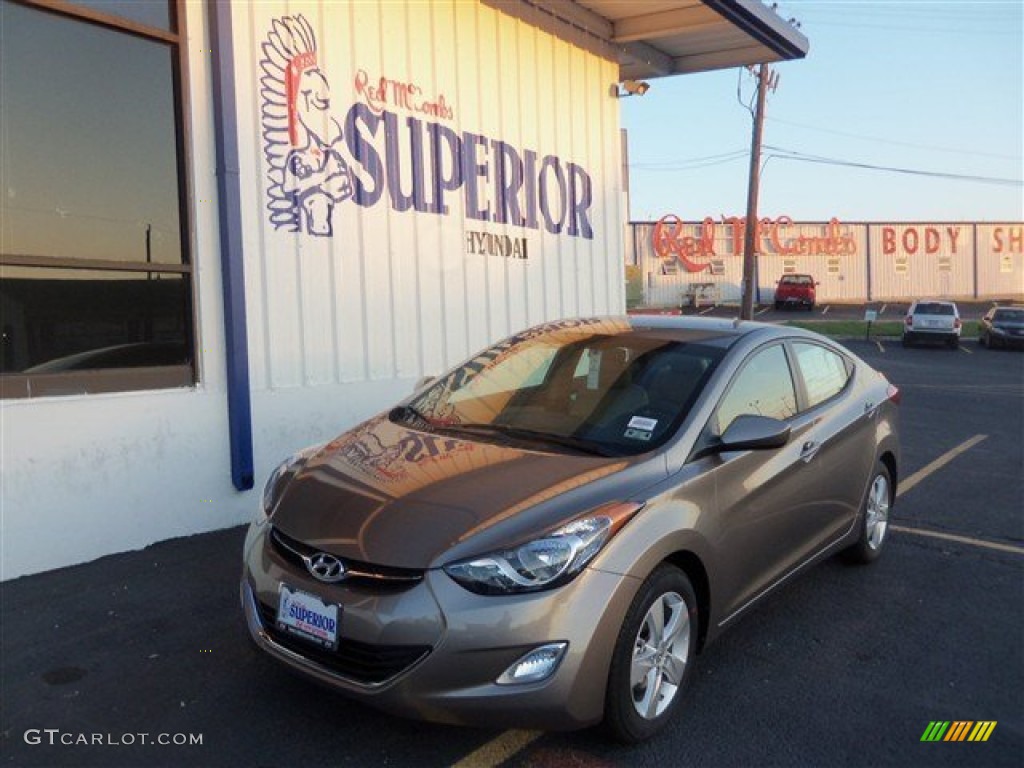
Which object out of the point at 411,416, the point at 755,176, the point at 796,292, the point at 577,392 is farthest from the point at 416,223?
the point at 796,292

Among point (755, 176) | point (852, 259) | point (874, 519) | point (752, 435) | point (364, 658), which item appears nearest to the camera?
point (364, 658)

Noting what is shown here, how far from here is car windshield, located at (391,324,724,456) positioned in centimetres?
362

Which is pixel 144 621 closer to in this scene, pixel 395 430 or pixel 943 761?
pixel 395 430

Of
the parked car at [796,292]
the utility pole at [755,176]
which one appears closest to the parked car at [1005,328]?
the utility pole at [755,176]

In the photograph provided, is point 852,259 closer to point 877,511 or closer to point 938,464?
point 938,464

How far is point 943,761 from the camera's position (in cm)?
→ 315

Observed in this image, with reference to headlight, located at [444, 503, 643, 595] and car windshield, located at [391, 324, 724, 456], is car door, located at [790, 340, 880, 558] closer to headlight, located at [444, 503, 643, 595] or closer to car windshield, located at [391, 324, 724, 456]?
car windshield, located at [391, 324, 724, 456]

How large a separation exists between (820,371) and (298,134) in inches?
166

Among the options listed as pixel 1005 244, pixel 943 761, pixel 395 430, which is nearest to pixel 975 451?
pixel 943 761

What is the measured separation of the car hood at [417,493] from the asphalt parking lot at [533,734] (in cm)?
78

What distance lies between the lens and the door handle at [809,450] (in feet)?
13.8

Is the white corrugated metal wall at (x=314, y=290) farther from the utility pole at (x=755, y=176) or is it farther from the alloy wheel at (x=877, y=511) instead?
the utility pole at (x=755, y=176)

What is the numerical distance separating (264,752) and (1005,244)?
65052 mm

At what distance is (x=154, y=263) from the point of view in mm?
5648
